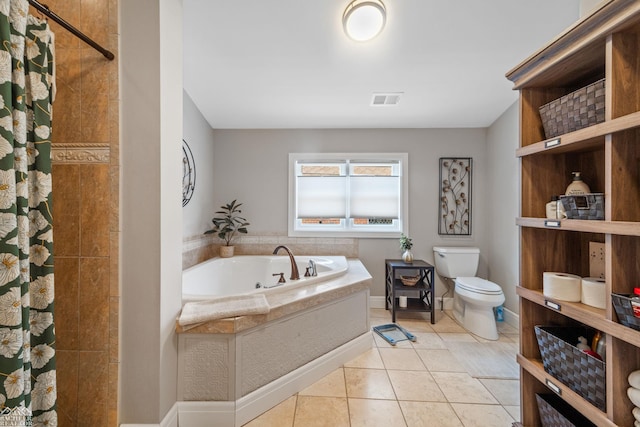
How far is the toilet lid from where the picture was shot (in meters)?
2.58

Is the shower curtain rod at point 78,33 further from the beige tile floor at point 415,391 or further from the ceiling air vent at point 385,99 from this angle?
the ceiling air vent at point 385,99

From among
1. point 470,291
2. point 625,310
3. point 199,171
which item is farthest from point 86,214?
point 470,291

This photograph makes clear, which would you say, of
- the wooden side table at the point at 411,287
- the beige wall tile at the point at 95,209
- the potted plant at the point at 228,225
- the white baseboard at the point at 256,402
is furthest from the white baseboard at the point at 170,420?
the wooden side table at the point at 411,287

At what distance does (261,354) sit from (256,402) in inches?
10.6

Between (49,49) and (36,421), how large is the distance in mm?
1433

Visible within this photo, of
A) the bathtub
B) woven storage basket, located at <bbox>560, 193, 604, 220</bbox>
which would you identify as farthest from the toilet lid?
woven storage basket, located at <bbox>560, 193, 604, 220</bbox>

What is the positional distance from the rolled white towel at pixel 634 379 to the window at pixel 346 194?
2533 mm

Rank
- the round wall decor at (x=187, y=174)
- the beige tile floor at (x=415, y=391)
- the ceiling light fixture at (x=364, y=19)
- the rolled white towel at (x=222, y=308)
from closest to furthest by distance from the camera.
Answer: the rolled white towel at (x=222, y=308) < the beige tile floor at (x=415, y=391) < the ceiling light fixture at (x=364, y=19) < the round wall decor at (x=187, y=174)

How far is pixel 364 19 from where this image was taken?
5.91 ft

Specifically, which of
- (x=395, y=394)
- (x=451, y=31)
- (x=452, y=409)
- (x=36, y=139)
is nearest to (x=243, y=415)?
(x=395, y=394)

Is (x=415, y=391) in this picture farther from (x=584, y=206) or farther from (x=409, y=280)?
(x=584, y=206)

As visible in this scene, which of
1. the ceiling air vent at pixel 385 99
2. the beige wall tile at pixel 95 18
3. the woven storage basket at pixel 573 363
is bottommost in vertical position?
the woven storage basket at pixel 573 363

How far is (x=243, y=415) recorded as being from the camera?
4.95 feet

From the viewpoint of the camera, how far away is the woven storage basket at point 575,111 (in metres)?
1.02
